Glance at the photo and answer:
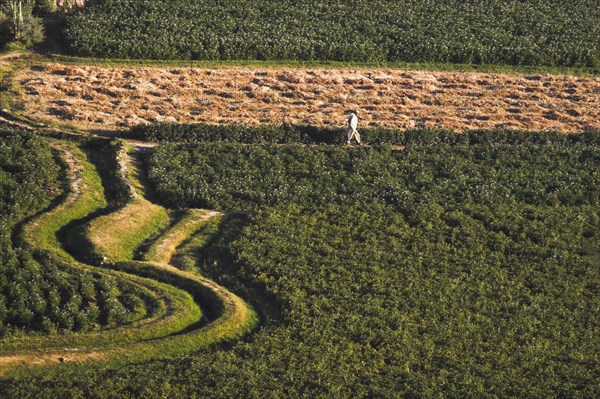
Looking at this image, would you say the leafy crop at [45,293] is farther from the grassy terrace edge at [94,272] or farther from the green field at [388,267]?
the green field at [388,267]

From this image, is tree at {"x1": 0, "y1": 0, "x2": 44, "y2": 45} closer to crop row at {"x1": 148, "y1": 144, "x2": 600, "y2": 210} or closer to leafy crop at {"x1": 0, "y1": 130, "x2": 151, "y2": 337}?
crop row at {"x1": 148, "y1": 144, "x2": 600, "y2": 210}

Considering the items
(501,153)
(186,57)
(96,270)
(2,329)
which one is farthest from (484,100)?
(2,329)

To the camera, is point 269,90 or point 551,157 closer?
point 551,157

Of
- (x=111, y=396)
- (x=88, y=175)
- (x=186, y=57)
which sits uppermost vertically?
(x=186, y=57)

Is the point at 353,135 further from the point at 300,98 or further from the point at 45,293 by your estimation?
the point at 45,293

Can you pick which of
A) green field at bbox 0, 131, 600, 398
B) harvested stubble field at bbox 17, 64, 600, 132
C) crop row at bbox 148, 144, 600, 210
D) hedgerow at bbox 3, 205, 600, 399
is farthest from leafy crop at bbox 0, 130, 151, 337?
harvested stubble field at bbox 17, 64, 600, 132

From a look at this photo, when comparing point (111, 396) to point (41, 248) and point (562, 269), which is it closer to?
point (41, 248)
